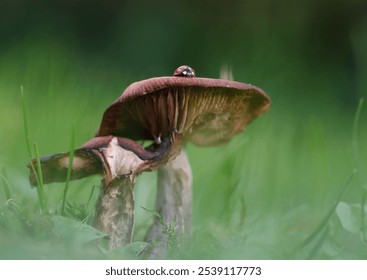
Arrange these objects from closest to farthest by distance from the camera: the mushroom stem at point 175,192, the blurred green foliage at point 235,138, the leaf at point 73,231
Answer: the leaf at point 73,231 → the blurred green foliage at point 235,138 → the mushroom stem at point 175,192

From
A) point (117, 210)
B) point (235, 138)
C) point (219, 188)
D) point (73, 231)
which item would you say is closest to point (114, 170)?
point (117, 210)

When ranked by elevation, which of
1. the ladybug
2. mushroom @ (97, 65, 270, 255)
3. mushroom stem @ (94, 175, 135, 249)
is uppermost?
the ladybug

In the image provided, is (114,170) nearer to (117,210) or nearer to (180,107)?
(117,210)

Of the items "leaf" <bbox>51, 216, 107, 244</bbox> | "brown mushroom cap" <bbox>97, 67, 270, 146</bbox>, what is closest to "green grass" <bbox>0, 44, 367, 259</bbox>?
"leaf" <bbox>51, 216, 107, 244</bbox>

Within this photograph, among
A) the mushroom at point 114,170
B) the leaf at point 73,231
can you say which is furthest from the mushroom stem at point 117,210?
the leaf at point 73,231

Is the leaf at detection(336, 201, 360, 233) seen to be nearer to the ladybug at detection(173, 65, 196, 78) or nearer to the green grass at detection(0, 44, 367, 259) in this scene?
the green grass at detection(0, 44, 367, 259)

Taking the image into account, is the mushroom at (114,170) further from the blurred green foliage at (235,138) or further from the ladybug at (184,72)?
the ladybug at (184,72)

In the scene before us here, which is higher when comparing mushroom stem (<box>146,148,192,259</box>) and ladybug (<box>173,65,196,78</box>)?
ladybug (<box>173,65,196,78</box>)
